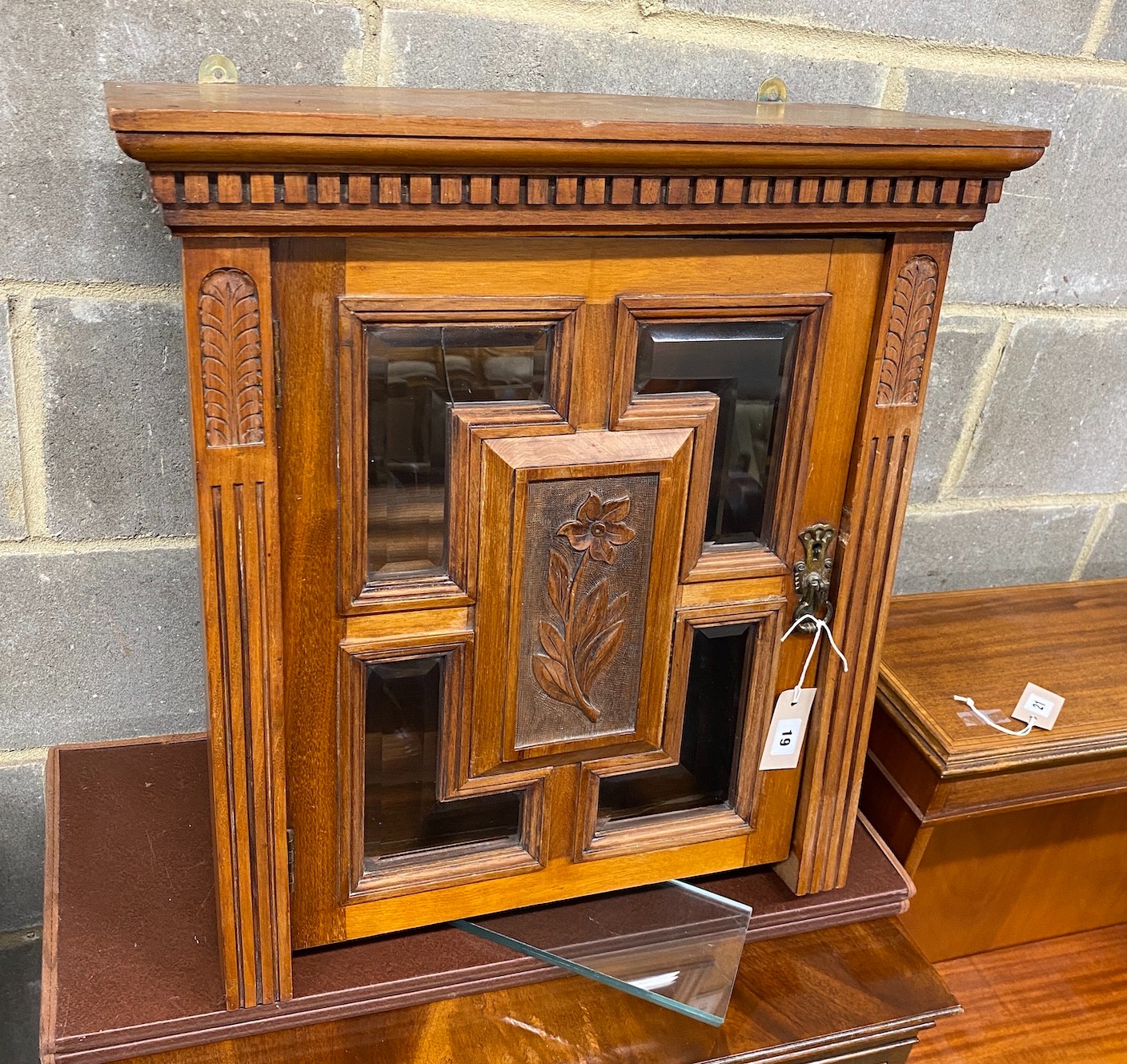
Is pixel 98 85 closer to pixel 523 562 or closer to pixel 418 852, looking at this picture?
pixel 523 562

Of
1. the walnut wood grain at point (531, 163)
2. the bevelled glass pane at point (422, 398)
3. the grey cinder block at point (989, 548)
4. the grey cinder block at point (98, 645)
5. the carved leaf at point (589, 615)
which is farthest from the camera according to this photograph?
the grey cinder block at point (989, 548)

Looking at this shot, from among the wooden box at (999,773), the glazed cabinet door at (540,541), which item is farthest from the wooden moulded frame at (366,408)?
the wooden box at (999,773)

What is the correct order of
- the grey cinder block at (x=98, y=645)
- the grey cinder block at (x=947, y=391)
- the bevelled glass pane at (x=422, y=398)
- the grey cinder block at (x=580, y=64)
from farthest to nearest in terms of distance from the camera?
the grey cinder block at (x=947, y=391) → the grey cinder block at (x=98, y=645) → the grey cinder block at (x=580, y=64) → the bevelled glass pane at (x=422, y=398)

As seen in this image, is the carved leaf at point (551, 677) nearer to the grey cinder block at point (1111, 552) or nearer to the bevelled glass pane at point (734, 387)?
the bevelled glass pane at point (734, 387)

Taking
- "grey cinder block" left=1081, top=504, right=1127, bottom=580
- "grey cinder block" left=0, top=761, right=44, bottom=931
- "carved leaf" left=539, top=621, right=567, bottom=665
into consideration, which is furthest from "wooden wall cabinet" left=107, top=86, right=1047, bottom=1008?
"grey cinder block" left=1081, top=504, right=1127, bottom=580

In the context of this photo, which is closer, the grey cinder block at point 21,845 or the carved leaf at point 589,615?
the carved leaf at point 589,615

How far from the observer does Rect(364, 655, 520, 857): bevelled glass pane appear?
2.47ft

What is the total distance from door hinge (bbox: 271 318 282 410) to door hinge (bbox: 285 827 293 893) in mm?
309

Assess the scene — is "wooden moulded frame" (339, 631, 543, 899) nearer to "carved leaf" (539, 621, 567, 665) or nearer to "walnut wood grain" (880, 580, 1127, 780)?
"carved leaf" (539, 621, 567, 665)

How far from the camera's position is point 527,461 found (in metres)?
0.70

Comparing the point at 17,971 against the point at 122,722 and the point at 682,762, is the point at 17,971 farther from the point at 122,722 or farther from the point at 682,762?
the point at 682,762

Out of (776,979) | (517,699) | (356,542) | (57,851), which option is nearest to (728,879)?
(776,979)

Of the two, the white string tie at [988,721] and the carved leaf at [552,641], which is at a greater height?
the carved leaf at [552,641]

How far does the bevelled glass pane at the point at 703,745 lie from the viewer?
32.7 inches
